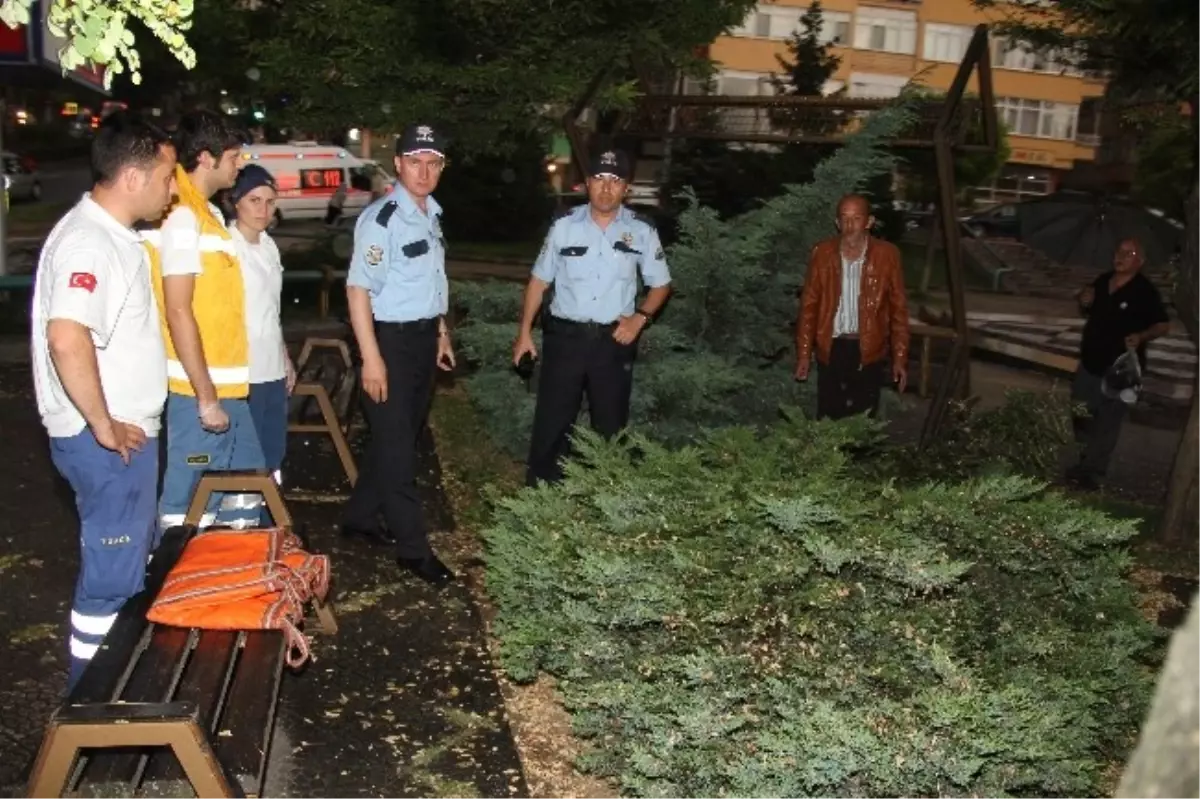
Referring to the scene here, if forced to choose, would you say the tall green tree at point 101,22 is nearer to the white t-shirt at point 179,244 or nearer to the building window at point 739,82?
the white t-shirt at point 179,244

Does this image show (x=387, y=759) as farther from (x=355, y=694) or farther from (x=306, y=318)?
(x=306, y=318)

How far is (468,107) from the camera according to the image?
33.6 feet

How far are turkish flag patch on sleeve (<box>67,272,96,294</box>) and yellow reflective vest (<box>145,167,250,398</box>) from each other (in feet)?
3.60

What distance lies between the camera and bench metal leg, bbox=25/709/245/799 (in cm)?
310

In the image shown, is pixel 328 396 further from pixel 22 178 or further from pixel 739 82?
pixel 739 82

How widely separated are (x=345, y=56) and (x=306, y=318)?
558 centimetres

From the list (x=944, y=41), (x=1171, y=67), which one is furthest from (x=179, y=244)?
(x=944, y=41)

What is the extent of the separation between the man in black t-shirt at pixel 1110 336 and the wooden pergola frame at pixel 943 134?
0.93 metres

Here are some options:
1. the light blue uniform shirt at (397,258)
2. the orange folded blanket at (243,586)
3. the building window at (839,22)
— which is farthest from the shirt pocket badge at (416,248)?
the building window at (839,22)

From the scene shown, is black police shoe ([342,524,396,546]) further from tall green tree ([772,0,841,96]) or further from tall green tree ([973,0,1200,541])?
tall green tree ([772,0,841,96])

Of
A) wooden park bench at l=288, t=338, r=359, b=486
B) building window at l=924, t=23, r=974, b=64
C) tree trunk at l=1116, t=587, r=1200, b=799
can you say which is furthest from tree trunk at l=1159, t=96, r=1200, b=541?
building window at l=924, t=23, r=974, b=64

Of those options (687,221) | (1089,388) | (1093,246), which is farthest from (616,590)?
(1093,246)

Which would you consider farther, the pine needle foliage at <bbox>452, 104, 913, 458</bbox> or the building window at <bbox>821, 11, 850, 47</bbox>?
the building window at <bbox>821, 11, 850, 47</bbox>

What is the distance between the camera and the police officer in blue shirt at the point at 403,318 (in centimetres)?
559
